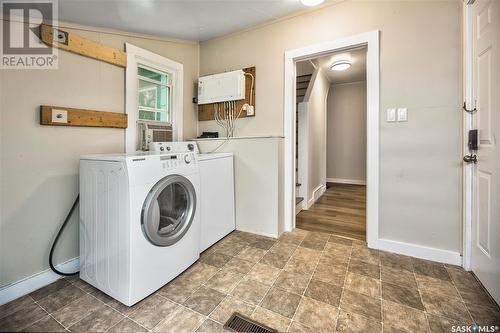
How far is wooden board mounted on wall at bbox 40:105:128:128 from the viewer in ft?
4.97

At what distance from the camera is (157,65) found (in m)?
2.39

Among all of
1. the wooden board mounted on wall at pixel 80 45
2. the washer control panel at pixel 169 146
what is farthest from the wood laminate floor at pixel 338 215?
the wooden board mounted on wall at pixel 80 45

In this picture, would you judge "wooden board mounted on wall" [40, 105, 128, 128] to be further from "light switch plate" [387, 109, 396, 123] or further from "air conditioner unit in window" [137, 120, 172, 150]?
"light switch plate" [387, 109, 396, 123]

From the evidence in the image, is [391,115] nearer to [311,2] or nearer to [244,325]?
[311,2]

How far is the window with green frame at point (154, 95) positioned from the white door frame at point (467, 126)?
9.14 feet

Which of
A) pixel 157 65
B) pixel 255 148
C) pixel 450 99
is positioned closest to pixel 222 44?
pixel 157 65

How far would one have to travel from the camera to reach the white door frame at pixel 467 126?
5.18ft

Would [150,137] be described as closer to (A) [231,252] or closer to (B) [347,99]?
(A) [231,252]

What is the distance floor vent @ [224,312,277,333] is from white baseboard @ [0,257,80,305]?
1.36m

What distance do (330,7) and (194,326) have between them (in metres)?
2.83

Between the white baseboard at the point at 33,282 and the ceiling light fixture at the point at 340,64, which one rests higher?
the ceiling light fixture at the point at 340,64

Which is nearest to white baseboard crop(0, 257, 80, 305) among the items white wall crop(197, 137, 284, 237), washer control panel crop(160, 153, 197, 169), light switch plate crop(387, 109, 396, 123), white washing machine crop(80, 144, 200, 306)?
white washing machine crop(80, 144, 200, 306)

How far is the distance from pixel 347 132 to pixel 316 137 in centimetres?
189

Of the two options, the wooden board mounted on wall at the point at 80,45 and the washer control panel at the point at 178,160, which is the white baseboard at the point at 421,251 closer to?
the washer control panel at the point at 178,160
